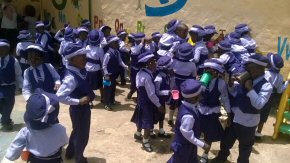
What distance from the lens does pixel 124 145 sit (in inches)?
245

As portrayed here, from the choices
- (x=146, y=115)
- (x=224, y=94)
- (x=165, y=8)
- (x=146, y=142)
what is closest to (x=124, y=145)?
(x=146, y=142)

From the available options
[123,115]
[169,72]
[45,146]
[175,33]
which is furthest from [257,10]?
[45,146]

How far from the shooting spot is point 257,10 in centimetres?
825

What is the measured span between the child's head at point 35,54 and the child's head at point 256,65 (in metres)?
2.75

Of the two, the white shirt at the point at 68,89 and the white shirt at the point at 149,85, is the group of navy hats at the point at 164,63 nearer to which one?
the white shirt at the point at 149,85

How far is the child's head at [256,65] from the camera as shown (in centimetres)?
448

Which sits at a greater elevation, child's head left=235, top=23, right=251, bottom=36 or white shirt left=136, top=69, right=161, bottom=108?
child's head left=235, top=23, right=251, bottom=36

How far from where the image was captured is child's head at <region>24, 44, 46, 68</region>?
496 centimetres

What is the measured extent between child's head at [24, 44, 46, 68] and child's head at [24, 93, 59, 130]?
1.35 meters

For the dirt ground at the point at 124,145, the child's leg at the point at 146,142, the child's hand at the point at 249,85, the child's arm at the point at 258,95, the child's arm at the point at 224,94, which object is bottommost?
the dirt ground at the point at 124,145

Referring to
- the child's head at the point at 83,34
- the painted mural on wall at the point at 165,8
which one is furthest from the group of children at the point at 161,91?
the painted mural on wall at the point at 165,8

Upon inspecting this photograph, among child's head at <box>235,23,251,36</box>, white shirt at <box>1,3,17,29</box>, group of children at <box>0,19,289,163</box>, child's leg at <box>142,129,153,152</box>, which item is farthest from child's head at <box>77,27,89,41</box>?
white shirt at <box>1,3,17,29</box>

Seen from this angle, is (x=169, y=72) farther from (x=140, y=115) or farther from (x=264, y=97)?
(x=264, y=97)

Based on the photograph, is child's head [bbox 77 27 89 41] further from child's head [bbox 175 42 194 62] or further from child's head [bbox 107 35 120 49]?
child's head [bbox 175 42 194 62]
